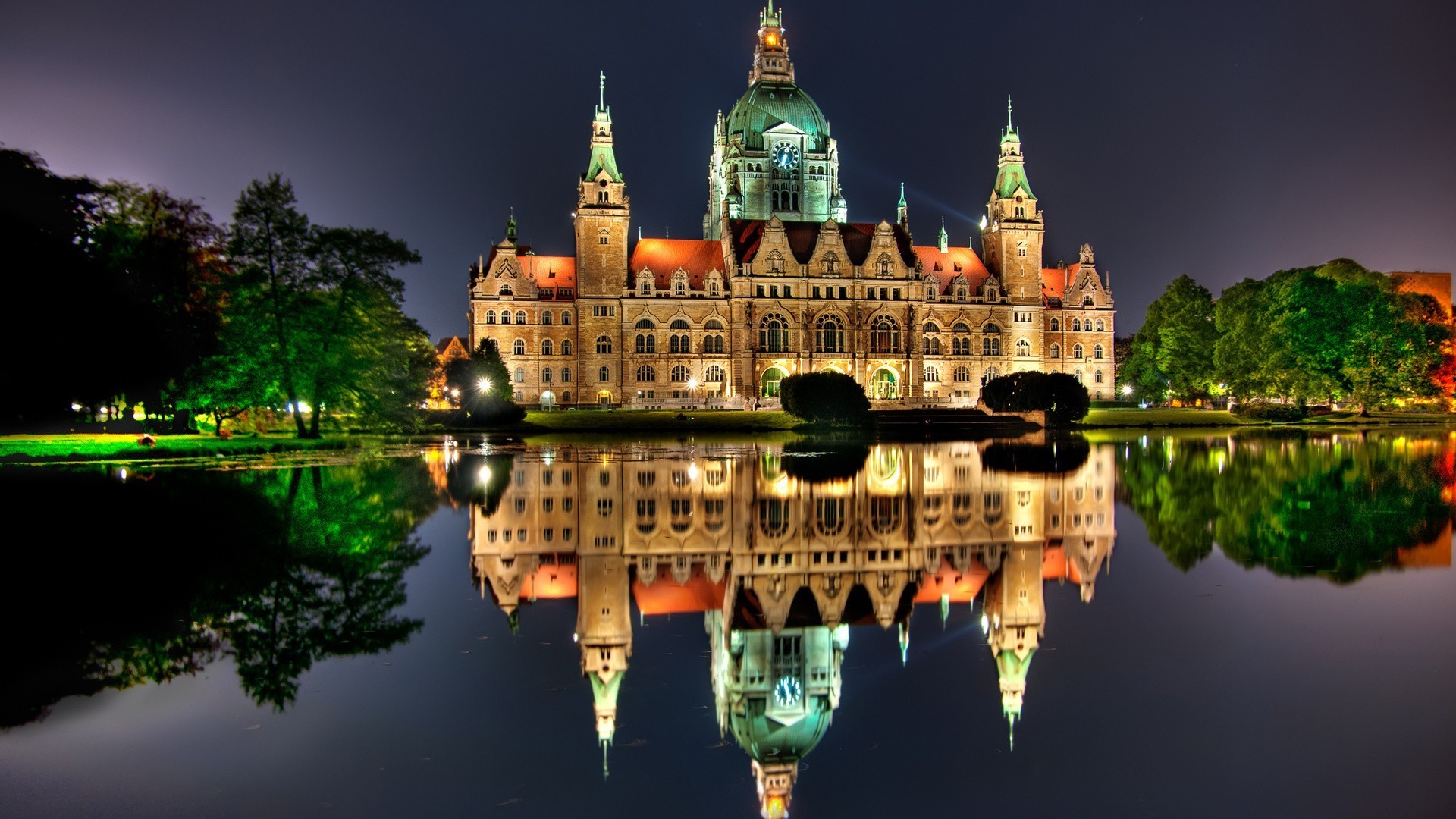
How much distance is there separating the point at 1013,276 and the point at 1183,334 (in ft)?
51.8

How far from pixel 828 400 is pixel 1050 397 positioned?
→ 15083 mm

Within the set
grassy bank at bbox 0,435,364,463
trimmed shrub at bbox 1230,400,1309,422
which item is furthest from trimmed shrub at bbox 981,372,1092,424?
grassy bank at bbox 0,435,364,463

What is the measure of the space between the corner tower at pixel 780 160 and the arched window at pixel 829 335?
20899 mm

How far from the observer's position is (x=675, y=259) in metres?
89.3

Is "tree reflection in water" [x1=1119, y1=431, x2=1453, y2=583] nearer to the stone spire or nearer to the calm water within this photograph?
the calm water

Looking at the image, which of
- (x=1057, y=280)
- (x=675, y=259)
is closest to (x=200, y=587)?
(x=675, y=259)

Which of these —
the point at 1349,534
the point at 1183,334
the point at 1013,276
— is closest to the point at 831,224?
the point at 1013,276

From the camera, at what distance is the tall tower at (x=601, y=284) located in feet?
280

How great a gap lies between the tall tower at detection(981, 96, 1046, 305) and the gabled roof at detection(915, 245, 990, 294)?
5.85 feet

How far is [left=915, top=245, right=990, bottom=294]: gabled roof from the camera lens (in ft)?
307

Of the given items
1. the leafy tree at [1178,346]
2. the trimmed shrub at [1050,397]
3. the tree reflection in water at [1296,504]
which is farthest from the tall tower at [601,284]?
the tree reflection in water at [1296,504]

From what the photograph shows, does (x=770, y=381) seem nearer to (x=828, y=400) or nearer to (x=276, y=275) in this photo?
(x=828, y=400)

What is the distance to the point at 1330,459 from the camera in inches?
1298

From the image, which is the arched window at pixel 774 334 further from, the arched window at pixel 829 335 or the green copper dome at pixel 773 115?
the green copper dome at pixel 773 115
